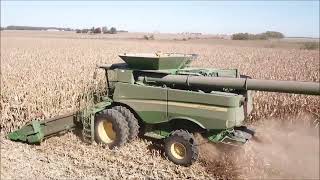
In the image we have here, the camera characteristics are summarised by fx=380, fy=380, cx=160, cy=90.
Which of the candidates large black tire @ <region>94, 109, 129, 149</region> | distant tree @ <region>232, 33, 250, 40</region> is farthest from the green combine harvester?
distant tree @ <region>232, 33, 250, 40</region>

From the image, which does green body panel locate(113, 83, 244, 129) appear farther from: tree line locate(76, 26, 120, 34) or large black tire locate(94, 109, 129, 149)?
tree line locate(76, 26, 120, 34)

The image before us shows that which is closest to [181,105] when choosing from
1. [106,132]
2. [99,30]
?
[106,132]

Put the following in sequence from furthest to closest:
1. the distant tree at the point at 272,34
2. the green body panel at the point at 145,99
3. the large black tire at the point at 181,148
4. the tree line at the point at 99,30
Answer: the distant tree at the point at 272,34 → the tree line at the point at 99,30 → the green body panel at the point at 145,99 → the large black tire at the point at 181,148

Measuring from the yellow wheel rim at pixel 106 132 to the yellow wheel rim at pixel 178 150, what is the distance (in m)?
1.41

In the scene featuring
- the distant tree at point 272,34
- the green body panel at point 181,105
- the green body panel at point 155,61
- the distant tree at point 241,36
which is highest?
the distant tree at point 272,34

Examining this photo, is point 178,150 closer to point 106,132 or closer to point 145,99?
point 145,99

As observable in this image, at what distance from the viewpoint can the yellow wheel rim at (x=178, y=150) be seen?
21.3ft

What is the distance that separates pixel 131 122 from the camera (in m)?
7.23

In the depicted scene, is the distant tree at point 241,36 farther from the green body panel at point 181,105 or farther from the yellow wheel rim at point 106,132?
the green body panel at point 181,105

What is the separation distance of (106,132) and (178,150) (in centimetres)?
174

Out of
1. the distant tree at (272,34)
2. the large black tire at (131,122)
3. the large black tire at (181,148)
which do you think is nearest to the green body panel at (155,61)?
the large black tire at (131,122)

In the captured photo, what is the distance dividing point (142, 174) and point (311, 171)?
112 inches

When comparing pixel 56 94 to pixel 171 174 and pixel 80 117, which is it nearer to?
pixel 80 117

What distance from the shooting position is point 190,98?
6445 mm
